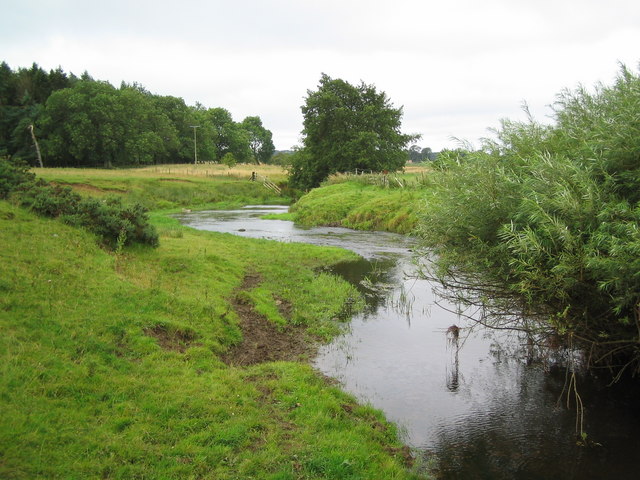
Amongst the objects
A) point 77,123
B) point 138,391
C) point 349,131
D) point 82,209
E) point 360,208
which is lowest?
point 138,391

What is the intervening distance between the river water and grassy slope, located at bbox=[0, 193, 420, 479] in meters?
1.07

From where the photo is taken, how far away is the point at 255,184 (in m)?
79.8

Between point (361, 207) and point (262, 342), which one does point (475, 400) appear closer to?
point (262, 342)

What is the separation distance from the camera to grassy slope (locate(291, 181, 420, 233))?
37125 millimetres

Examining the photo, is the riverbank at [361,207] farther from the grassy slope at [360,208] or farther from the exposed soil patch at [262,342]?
the exposed soil patch at [262,342]

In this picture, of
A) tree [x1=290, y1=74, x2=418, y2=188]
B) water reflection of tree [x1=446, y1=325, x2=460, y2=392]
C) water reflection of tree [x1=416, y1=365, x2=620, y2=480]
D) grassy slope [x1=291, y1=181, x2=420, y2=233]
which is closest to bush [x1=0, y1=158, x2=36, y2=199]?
water reflection of tree [x1=446, y1=325, x2=460, y2=392]

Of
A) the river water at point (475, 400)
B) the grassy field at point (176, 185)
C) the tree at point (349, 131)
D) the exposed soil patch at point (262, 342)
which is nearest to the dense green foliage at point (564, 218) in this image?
the river water at point (475, 400)

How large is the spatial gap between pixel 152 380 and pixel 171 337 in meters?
2.21

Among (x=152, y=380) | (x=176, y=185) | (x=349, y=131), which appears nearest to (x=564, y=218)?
(x=152, y=380)

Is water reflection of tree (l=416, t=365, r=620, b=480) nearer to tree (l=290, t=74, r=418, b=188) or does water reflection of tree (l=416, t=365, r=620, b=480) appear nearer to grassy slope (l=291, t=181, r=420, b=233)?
grassy slope (l=291, t=181, r=420, b=233)

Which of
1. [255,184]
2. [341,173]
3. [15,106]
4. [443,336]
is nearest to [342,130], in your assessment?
[341,173]

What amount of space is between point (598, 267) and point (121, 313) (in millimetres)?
9793

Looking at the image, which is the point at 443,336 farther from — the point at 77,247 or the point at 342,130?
the point at 342,130

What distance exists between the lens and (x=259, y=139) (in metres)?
162
